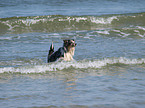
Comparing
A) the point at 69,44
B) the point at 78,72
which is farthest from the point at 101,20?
the point at 78,72

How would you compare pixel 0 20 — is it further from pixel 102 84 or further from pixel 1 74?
pixel 102 84

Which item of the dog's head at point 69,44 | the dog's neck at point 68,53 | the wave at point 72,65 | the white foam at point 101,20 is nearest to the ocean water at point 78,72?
the wave at point 72,65

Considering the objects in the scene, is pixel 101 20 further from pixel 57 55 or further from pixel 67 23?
pixel 57 55

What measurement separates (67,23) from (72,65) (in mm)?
10029

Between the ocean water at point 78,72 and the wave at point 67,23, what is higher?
the wave at point 67,23

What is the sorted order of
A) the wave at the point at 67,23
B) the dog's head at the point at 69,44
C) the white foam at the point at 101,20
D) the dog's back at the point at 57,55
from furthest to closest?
the white foam at the point at 101,20
the wave at the point at 67,23
the dog's back at the point at 57,55
the dog's head at the point at 69,44

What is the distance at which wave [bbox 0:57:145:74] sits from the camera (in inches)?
Result: 293

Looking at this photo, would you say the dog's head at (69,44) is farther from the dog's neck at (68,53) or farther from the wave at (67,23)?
the wave at (67,23)

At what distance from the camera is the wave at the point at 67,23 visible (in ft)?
54.1

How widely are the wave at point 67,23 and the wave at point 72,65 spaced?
776cm

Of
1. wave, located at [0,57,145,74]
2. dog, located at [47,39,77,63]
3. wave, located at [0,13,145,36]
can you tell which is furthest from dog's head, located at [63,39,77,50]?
wave, located at [0,13,145,36]

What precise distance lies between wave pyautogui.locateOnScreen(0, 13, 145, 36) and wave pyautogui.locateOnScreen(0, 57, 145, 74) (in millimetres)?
7763

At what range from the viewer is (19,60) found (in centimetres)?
881

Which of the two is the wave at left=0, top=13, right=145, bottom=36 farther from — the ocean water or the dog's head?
the dog's head
